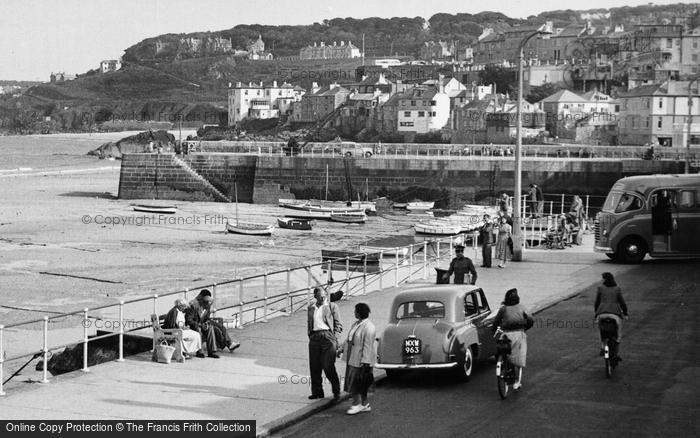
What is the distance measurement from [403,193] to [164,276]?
32976mm

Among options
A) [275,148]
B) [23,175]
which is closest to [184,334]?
[275,148]

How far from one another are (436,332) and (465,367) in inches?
25.7

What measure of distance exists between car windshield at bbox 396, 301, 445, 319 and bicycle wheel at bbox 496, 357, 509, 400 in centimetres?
135

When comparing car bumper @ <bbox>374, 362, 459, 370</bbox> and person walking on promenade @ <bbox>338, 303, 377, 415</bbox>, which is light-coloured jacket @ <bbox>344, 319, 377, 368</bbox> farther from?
car bumper @ <bbox>374, 362, 459, 370</bbox>

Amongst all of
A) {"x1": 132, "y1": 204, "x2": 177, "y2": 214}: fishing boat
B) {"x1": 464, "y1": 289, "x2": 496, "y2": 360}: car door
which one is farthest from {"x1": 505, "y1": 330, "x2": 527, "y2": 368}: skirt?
{"x1": 132, "y1": 204, "x2": 177, "y2": 214}: fishing boat

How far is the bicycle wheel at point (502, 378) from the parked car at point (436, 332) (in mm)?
767

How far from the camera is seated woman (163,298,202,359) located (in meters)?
15.8

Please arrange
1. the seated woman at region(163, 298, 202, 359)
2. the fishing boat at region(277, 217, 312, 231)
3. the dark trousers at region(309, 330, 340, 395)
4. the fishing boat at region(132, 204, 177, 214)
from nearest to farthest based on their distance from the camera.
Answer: the dark trousers at region(309, 330, 340, 395) → the seated woman at region(163, 298, 202, 359) → the fishing boat at region(277, 217, 312, 231) → the fishing boat at region(132, 204, 177, 214)

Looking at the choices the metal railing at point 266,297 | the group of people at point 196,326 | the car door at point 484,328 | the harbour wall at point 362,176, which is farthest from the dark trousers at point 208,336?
the harbour wall at point 362,176

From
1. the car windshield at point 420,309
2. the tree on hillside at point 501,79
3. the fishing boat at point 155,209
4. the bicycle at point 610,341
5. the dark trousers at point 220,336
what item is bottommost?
the fishing boat at point 155,209

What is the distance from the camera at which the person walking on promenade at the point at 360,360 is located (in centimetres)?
1286

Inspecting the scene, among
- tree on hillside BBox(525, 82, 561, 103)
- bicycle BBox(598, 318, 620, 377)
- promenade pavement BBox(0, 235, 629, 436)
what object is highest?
tree on hillside BBox(525, 82, 561, 103)

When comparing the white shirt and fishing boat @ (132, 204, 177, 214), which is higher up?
the white shirt

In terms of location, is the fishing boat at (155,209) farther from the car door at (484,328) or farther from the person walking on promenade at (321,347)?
the person walking on promenade at (321,347)
